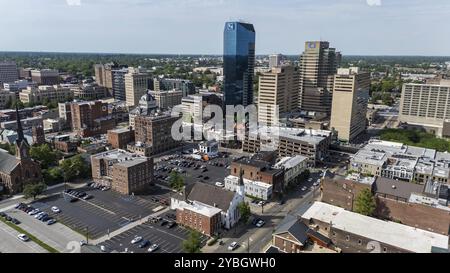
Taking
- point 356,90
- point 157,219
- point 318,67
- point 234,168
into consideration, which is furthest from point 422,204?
point 318,67

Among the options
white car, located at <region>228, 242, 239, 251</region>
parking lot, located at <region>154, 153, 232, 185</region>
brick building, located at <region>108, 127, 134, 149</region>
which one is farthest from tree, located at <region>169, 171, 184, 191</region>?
brick building, located at <region>108, 127, 134, 149</region>

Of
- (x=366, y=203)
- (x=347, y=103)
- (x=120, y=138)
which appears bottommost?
(x=366, y=203)

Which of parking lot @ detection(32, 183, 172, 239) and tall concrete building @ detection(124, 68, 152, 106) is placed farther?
tall concrete building @ detection(124, 68, 152, 106)

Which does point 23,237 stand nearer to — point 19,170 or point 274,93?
point 19,170

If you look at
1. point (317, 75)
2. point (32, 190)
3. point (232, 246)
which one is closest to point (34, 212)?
point (32, 190)

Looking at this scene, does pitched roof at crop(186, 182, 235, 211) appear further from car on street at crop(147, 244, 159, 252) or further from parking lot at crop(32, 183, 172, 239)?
car on street at crop(147, 244, 159, 252)

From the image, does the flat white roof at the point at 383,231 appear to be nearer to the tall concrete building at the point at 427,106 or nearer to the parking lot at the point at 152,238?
the parking lot at the point at 152,238
